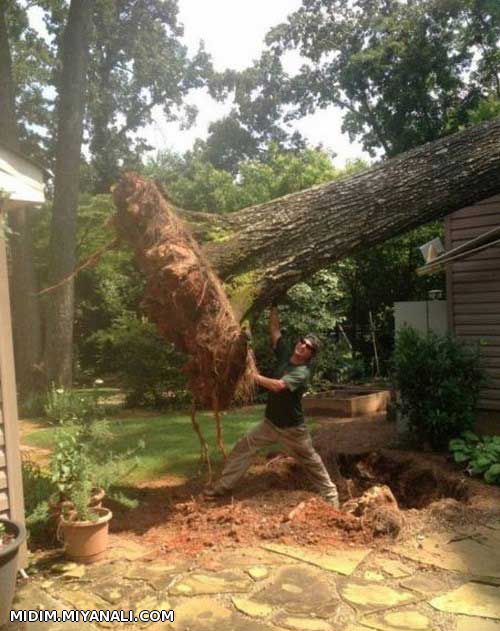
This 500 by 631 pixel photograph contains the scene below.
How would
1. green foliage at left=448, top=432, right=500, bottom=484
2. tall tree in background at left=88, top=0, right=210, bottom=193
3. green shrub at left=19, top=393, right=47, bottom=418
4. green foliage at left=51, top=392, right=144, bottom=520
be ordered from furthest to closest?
tall tree in background at left=88, top=0, right=210, bottom=193 → green shrub at left=19, top=393, right=47, bottom=418 → green foliage at left=448, top=432, right=500, bottom=484 → green foliage at left=51, top=392, right=144, bottom=520

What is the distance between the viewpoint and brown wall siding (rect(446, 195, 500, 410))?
734cm

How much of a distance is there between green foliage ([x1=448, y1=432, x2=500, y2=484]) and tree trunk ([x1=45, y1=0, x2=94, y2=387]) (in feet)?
29.8

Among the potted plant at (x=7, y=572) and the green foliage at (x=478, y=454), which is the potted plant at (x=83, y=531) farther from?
the green foliage at (x=478, y=454)

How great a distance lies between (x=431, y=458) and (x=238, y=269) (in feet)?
Answer: 11.0

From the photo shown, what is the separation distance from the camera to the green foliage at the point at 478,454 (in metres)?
5.70

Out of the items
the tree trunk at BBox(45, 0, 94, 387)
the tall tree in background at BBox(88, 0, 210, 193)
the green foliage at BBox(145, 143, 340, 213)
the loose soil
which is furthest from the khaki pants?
the tall tree in background at BBox(88, 0, 210, 193)

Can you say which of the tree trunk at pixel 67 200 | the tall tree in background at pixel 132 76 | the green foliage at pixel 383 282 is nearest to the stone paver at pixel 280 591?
the tree trunk at pixel 67 200

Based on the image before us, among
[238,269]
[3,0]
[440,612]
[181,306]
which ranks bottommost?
[440,612]

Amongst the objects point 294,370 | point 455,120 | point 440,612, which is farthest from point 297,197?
point 455,120

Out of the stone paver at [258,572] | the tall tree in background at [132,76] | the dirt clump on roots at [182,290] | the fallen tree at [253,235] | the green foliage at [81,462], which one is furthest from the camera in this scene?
the tall tree in background at [132,76]

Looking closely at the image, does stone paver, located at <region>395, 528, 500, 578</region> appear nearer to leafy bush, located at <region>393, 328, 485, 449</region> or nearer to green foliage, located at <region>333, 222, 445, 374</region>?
leafy bush, located at <region>393, 328, 485, 449</region>

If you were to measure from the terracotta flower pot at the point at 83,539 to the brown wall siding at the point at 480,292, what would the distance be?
5283mm

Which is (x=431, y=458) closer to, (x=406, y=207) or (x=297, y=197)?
(x=406, y=207)

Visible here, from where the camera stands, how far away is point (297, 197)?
5.87 metres
